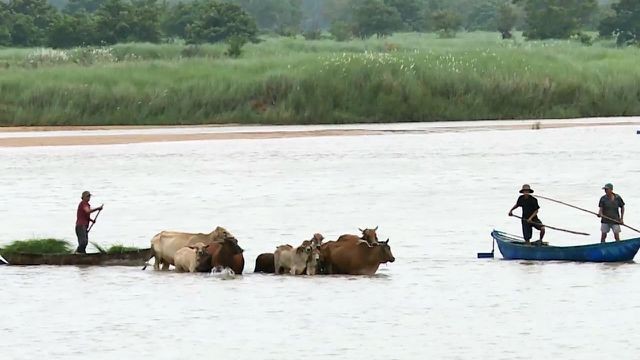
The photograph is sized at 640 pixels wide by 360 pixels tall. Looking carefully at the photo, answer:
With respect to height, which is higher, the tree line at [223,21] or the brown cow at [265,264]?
the tree line at [223,21]

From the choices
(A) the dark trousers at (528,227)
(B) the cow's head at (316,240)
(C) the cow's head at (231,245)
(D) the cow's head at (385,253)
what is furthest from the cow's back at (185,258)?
Answer: (A) the dark trousers at (528,227)

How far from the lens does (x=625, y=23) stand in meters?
87.3

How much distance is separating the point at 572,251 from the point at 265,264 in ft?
13.7

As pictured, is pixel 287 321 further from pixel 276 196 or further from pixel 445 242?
pixel 276 196

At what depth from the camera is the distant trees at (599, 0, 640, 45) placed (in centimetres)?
8588

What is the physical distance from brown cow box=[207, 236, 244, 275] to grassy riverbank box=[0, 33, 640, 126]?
3117cm

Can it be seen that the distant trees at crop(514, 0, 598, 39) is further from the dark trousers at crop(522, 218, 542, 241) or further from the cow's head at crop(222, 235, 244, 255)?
the cow's head at crop(222, 235, 244, 255)

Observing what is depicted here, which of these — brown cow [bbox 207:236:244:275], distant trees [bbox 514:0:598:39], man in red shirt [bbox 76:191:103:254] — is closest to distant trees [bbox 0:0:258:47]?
distant trees [bbox 514:0:598:39]

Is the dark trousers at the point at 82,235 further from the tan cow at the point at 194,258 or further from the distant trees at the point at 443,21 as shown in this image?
the distant trees at the point at 443,21

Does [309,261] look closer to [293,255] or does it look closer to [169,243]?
[293,255]

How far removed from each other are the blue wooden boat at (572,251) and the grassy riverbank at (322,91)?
30.0 meters

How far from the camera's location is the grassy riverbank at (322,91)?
53.0 m

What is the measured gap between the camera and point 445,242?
25.3m

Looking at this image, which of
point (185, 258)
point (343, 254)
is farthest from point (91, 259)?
point (343, 254)
